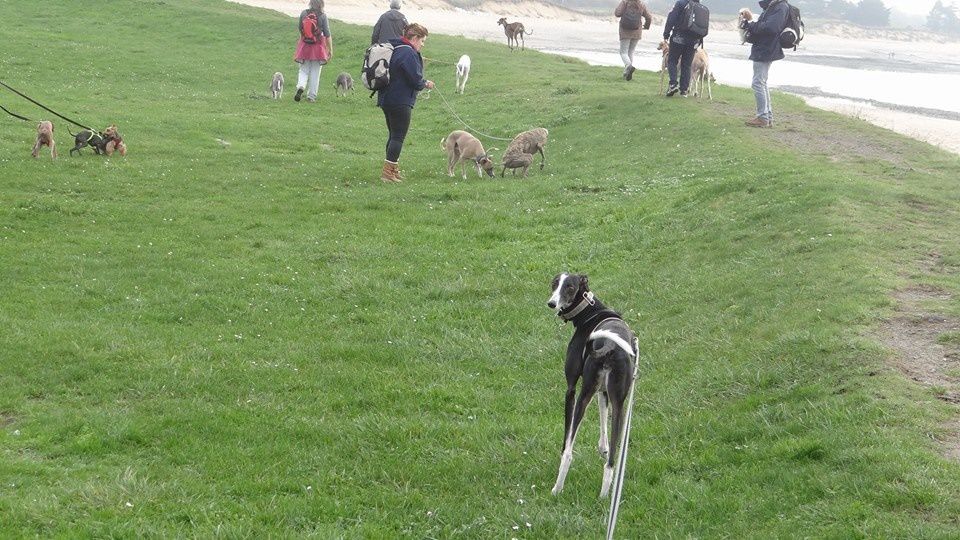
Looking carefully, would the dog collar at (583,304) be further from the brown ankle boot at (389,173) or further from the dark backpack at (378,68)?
the brown ankle boot at (389,173)

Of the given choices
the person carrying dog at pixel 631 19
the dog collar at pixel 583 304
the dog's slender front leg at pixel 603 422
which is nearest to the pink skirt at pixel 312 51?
the person carrying dog at pixel 631 19

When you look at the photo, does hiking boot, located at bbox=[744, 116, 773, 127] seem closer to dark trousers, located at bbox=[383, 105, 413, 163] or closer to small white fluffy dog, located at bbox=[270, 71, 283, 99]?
dark trousers, located at bbox=[383, 105, 413, 163]

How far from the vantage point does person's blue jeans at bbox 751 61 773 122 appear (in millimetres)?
19297

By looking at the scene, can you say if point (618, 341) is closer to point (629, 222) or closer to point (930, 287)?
point (930, 287)

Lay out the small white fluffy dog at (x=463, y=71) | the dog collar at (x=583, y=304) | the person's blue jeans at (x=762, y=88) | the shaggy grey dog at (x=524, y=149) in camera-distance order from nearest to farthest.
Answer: the dog collar at (x=583, y=304) < the shaggy grey dog at (x=524, y=149) < the person's blue jeans at (x=762, y=88) < the small white fluffy dog at (x=463, y=71)

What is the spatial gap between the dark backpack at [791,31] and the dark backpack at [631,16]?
27.4 ft

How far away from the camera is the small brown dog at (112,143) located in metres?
18.0

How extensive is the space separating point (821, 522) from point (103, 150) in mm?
15784

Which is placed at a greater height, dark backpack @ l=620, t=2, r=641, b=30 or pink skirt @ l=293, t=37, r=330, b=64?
dark backpack @ l=620, t=2, r=641, b=30

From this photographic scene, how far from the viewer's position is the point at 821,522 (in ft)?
18.2

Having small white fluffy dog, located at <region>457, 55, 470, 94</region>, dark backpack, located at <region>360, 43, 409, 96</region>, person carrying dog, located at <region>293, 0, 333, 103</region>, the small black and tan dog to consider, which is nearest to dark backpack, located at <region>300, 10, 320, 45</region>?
person carrying dog, located at <region>293, 0, 333, 103</region>

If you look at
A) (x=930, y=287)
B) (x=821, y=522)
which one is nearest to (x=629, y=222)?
(x=930, y=287)

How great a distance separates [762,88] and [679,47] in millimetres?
3369

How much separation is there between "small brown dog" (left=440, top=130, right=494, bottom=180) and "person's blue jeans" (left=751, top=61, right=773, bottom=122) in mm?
5840
